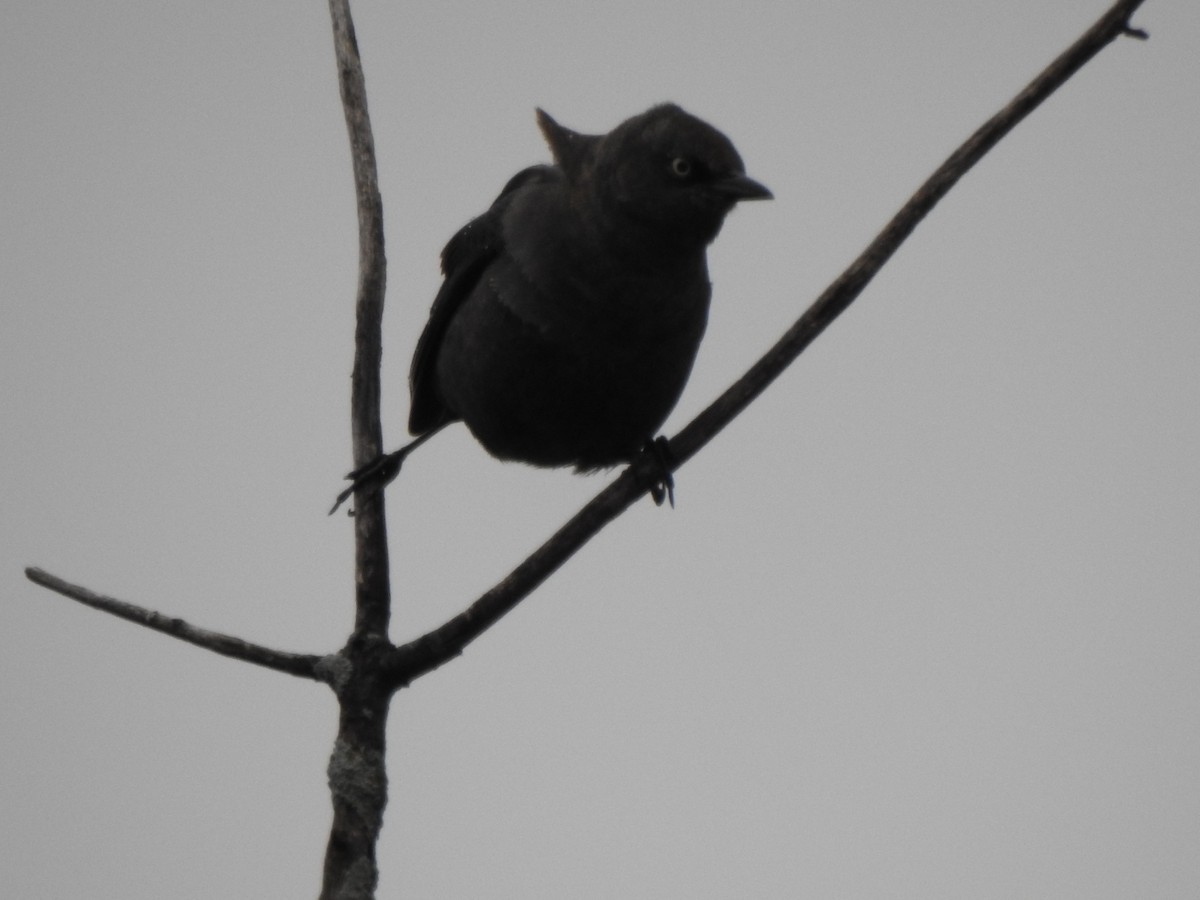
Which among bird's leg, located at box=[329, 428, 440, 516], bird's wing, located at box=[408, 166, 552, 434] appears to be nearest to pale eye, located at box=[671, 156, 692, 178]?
bird's wing, located at box=[408, 166, 552, 434]

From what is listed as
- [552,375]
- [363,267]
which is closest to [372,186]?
[363,267]

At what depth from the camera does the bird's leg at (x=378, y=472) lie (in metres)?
3.64

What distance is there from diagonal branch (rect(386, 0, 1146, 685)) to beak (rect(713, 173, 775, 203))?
4.18ft

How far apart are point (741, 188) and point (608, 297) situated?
0.57 m

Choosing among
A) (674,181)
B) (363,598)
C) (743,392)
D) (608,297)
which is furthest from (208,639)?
(674,181)

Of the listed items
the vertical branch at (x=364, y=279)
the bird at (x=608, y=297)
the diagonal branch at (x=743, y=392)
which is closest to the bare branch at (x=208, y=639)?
the diagonal branch at (x=743, y=392)

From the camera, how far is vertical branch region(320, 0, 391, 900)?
308 cm

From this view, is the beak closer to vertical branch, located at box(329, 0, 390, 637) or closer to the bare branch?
vertical branch, located at box(329, 0, 390, 637)

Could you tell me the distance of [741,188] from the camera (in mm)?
4613

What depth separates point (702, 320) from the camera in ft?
16.3

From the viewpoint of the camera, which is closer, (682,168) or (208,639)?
(208,639)

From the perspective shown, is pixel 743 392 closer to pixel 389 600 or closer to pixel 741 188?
pixel 389 600

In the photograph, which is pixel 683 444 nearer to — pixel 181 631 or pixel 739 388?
pixel 739 388

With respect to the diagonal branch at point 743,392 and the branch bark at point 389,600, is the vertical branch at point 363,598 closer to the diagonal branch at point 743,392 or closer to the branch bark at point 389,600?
the branch bark at point 389,600
